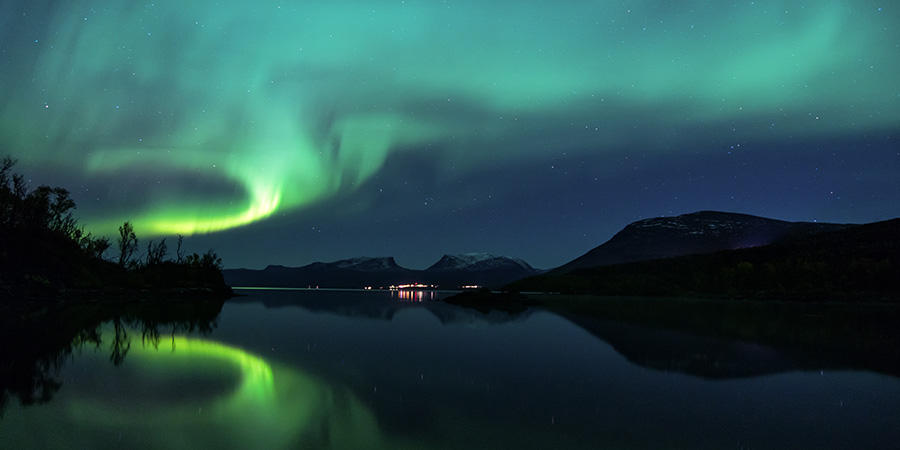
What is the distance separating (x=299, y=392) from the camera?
15797 mm

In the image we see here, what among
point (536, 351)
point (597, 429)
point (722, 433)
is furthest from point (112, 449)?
point (536, 351)

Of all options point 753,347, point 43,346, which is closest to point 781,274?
point 753,347

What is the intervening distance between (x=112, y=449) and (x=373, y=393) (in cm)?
757

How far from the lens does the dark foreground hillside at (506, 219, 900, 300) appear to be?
117m

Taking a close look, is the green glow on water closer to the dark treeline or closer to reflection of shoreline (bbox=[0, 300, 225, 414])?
reflection of shoreline (bbox=[0, 300, 225, 414])

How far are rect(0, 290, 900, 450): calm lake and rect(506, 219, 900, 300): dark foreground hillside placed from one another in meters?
115

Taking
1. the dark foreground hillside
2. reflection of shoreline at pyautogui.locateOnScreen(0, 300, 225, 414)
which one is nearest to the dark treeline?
reflection of shoreline at pyautogui.locateOnScreen(0, 300, 225, 414)

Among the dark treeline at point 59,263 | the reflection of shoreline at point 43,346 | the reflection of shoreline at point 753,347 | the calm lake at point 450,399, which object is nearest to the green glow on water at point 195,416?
the calm lake at point 450,399

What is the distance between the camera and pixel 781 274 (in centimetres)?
13700

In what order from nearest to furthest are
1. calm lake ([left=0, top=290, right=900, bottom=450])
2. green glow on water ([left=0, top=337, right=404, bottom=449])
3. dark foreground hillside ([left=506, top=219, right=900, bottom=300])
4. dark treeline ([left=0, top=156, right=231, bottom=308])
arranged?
green glow on water ([left=0, top=337, right=404, bottom=449]) → calm lake ([left=0, top=290, right=900, bottom=450]) → dark treeline ([left=0, top=156, right=231, bottom=308]) → dark foreground hillside ([left=506, top=219, right=900, bottom=300])

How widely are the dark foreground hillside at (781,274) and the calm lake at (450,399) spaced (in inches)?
4546

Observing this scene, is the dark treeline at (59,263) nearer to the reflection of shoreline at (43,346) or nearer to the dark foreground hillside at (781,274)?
the reflection of shoreline at (43,346)

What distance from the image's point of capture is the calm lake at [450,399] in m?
11.1

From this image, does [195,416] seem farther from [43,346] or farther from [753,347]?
[753,347]
